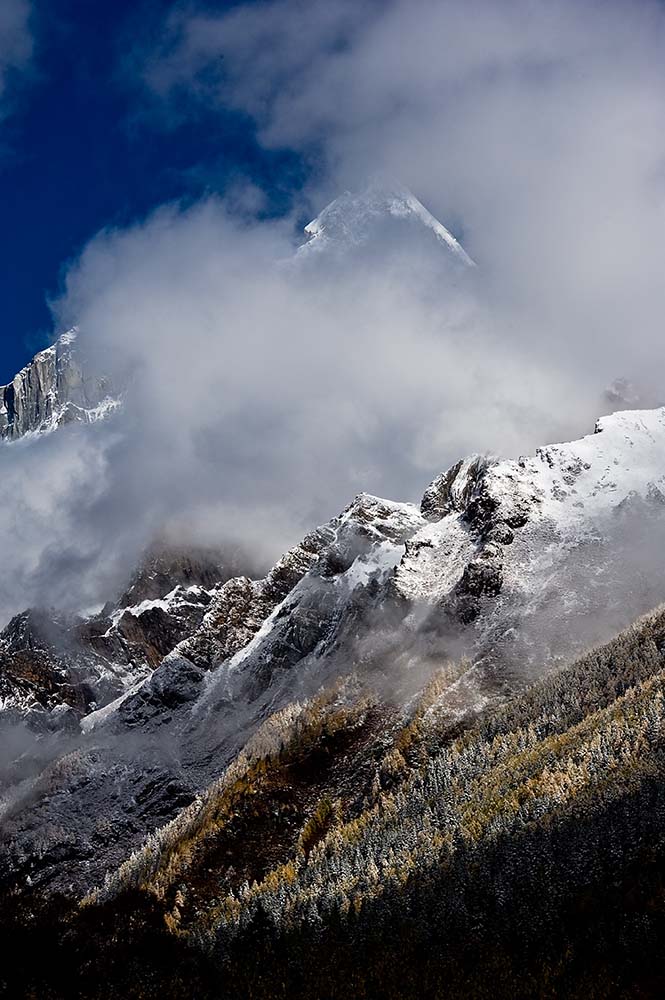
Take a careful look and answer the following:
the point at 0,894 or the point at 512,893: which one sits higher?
the point at 0,894

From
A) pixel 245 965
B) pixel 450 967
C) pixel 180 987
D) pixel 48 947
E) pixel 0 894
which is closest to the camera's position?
pixel 48 947

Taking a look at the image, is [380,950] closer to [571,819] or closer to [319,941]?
[319,941]

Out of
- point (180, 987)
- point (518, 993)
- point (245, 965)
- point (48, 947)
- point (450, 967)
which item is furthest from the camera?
point (245, 965)

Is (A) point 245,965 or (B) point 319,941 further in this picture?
(B) point 319,941

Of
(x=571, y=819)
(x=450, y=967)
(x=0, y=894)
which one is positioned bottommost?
(x=450, y=967)

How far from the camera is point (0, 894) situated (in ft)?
425

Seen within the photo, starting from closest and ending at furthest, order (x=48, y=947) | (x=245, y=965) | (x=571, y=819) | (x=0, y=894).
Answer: (x=48, y=947) → (x=0, y=894) → (x=245, y=965) → (x=571, y=819)

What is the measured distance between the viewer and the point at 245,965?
176 metres

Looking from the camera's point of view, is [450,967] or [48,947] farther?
[450,967]

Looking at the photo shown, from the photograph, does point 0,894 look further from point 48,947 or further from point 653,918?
point 653,918

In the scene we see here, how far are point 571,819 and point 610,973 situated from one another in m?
41.2

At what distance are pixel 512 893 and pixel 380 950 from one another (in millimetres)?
27845

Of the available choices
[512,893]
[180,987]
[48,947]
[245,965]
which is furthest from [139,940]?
[512,893]

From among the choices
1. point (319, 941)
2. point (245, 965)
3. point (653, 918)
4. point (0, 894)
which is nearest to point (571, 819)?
point (653, 918)
